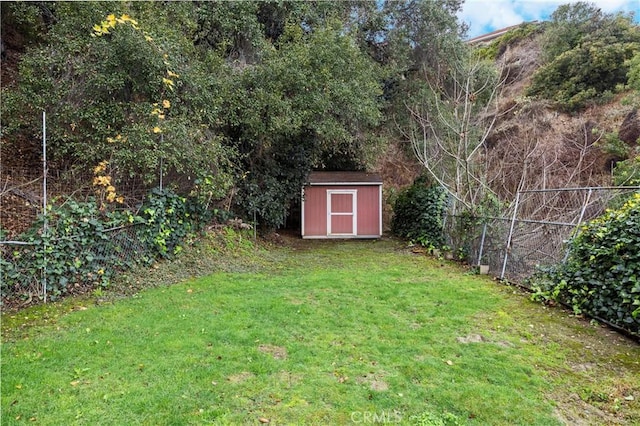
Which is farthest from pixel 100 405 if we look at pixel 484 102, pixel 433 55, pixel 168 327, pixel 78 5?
pixel 484 102

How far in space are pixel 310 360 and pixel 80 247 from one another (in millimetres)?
3506

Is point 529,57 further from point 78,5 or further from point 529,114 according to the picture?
point 78,5

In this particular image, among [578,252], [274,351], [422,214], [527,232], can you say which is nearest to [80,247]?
[274,351]

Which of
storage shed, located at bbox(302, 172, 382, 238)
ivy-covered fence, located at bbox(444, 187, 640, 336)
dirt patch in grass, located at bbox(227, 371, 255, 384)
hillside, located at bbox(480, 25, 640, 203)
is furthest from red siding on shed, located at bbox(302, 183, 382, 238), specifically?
dirt patch in grass, located at bbox(227, 371, 255, 384)

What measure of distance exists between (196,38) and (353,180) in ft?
19.9

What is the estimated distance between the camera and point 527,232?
20.3ft

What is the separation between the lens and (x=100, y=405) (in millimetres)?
2535

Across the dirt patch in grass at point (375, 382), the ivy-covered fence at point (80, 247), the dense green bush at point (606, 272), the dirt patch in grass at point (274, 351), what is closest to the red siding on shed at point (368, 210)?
the ivy-covered fence at point (80, 247)

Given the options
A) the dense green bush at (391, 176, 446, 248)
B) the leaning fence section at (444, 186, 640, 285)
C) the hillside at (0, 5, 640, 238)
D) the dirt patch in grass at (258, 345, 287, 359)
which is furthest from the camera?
the dense green bush at (391, 176, 446, 248)

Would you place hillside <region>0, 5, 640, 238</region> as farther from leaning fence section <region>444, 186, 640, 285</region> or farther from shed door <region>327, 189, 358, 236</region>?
shed door <region>327, 189, 358, 236</region>

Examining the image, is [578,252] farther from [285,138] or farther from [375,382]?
[285,138]

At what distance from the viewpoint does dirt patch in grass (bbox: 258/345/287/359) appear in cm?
337

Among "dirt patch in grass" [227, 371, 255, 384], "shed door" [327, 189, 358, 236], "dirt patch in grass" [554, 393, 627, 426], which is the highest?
"shed door" [327, 189, 358, 236]

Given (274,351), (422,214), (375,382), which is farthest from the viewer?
(422,214)
